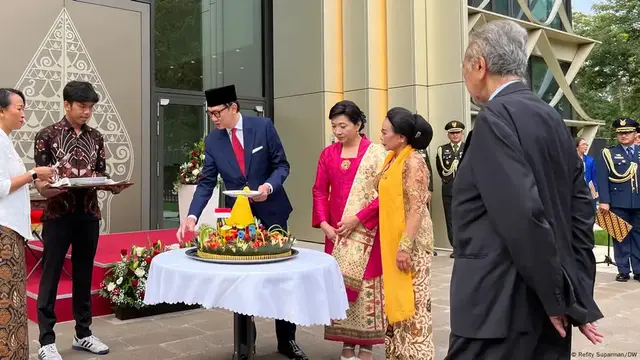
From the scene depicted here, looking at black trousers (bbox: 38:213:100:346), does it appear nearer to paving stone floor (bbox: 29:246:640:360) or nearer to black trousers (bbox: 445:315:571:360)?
paving stone floor (bbox: 29:246:640:360)

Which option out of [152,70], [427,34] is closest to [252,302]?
[152,70]

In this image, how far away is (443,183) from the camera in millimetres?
7973

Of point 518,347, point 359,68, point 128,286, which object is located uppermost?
point 359,68

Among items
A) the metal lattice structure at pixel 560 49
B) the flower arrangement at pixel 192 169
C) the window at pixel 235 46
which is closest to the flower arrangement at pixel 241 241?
the flower arrangement at pixel 192 169

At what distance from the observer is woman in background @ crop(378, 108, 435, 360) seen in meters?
3.20

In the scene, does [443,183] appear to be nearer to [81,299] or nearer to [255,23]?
[255,23]

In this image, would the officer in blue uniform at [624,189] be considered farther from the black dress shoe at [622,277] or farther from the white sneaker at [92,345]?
the white sneaker at [92,345]

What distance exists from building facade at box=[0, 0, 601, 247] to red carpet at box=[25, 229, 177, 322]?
0.84 meters

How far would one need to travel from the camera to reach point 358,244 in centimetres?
352

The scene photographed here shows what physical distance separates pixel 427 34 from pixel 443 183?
2.34m

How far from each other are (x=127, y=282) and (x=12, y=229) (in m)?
1.90

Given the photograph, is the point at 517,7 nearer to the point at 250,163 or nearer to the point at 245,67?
the point at 245,67

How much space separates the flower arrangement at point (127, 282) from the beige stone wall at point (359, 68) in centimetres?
454

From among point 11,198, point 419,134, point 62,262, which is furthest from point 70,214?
point 419,134
